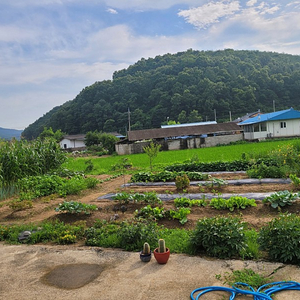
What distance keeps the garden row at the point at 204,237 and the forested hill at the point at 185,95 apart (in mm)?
62735

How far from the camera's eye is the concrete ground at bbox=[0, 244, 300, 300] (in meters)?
3.51

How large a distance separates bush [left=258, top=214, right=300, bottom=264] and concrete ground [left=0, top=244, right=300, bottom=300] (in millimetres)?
155

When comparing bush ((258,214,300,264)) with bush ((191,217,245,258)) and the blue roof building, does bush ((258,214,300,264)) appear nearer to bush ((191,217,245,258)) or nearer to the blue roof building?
bush ((191,217,245,258))

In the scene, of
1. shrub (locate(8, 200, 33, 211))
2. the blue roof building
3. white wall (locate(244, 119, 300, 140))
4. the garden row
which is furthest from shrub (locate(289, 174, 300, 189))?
white wall (locate(244, 119, 300, 140))

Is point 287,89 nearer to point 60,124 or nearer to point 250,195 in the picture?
point 60,124

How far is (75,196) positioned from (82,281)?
6461mm

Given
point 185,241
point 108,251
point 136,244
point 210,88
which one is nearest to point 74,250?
point 108,251

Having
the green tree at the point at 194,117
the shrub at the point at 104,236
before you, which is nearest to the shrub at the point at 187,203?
the shrub at the point at 104,236

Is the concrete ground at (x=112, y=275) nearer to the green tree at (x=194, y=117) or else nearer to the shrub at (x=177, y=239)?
the shrub at (x=177, y=239)

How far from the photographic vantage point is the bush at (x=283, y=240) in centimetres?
393

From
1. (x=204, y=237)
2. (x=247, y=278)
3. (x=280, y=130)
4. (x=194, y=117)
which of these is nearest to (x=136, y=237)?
(x=204, y=237)

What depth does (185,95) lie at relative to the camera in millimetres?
67375

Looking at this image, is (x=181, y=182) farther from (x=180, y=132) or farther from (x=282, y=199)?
(x=180, y=132)

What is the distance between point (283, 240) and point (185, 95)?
65319mm
